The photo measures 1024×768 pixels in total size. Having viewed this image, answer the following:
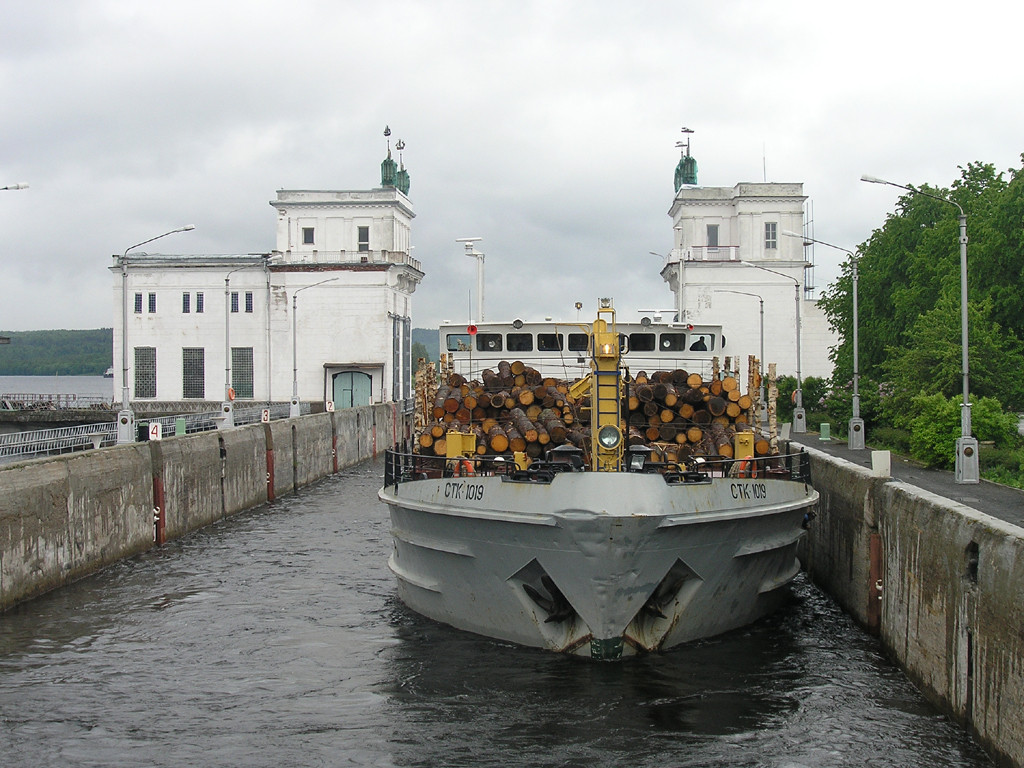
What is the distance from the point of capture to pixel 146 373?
68.4 metres

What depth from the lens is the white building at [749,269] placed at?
67625 millimetres

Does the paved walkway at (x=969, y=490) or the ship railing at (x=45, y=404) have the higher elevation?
the ship railing at (x=45, y=404)

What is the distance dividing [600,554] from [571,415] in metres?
5.12

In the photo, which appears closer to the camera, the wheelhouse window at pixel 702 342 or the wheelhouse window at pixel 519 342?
the wheelhouse window at pixel 519 342

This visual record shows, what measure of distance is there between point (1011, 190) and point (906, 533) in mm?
27941

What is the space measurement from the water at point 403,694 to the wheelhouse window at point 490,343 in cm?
580

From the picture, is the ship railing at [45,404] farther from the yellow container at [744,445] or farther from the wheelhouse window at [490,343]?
the yellow container at [744,445]

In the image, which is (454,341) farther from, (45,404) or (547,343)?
(45,404)

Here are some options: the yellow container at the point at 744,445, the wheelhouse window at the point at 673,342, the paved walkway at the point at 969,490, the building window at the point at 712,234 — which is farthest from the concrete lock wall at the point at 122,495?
the building window at the point at 712,234

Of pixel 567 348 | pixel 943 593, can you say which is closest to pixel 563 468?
pixel 943 593

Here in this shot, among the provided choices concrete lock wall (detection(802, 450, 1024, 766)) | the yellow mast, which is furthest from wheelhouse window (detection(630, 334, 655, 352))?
the yellow mast

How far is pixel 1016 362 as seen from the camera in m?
36.2

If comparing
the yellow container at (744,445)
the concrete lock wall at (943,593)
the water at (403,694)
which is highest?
the yellow container at (744,445)

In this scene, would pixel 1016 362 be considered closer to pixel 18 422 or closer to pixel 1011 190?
pixel 1011 190
